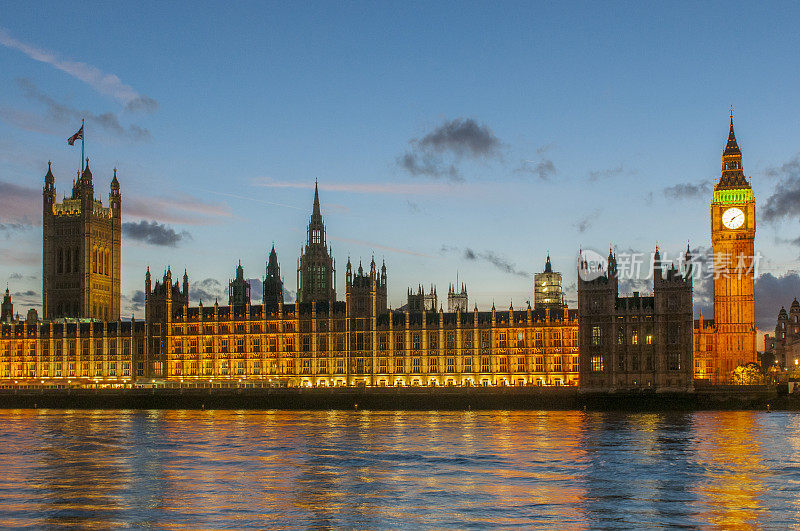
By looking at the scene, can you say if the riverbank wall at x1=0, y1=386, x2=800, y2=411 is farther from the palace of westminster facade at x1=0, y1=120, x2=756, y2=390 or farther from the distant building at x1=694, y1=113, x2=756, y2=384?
the distant building at x1=694, y1=113, x2=756, y2=384

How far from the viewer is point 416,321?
552 feet

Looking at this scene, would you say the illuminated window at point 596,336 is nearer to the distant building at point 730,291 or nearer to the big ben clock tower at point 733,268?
the distant building at point 730,291

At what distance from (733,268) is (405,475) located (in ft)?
393

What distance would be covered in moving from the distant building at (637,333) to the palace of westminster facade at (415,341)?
14 cm

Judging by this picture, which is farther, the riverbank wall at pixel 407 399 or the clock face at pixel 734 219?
the clock face at pixel 734 219

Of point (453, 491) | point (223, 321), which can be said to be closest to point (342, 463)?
point (453, 491)

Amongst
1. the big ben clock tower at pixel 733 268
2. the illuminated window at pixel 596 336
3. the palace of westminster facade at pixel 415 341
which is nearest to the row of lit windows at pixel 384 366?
the palace of westminster facade at pixel 415 341

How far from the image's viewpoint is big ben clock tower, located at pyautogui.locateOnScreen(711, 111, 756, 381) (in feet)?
556

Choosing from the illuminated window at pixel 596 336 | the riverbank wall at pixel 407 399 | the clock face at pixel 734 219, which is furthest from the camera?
the clock face at pixel 734 219

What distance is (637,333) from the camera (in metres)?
146

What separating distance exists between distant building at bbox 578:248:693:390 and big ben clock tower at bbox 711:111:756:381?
84.8 feet

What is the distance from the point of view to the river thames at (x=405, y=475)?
51.2m

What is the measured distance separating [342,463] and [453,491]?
15303mm

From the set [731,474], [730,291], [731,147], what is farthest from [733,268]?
[731,474]
